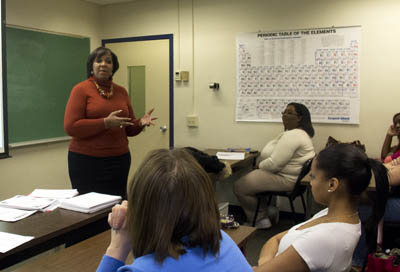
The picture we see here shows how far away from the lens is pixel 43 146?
14.3 ft

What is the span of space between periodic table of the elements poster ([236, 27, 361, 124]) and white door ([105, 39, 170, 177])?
94cm

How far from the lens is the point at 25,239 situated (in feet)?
5.27

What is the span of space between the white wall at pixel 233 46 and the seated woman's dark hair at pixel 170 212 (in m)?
3.40

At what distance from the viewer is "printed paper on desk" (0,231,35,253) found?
5.01 feet

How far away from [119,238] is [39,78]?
356 cm

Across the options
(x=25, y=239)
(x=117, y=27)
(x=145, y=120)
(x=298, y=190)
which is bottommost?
(x=298, y=190)

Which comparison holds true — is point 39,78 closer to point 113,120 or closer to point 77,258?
point 113,120

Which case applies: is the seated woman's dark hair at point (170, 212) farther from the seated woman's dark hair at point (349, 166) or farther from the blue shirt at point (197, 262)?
the seated woman's dark hair at point (349, 166)

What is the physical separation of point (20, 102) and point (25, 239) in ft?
8.99

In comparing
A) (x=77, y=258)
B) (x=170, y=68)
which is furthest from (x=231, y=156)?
(x=77, y=258)

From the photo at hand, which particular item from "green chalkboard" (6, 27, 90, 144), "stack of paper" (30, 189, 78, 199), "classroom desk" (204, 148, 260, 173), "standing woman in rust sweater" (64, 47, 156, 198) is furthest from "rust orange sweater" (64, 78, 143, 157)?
"green chalkboard" (6, 27, 90, 144)

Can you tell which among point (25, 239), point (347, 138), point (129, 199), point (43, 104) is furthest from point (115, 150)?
point (347, 138)

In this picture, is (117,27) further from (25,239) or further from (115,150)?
(25,239)

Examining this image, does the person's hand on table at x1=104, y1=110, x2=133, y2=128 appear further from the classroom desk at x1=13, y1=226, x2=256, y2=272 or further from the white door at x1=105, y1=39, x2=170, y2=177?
the white door at x1=105, y1=39, x2=170, y2=177
